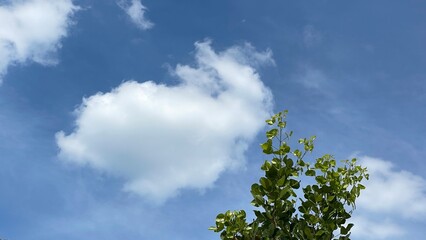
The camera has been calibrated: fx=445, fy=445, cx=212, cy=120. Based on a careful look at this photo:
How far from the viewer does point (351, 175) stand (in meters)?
7.73

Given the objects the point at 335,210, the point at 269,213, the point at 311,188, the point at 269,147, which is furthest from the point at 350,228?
the point at 269,147

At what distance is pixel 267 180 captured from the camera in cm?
716

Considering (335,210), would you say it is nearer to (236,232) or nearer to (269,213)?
(269,213)

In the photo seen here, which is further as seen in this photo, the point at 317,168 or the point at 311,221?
the point at 317,168

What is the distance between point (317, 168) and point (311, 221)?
99 cm

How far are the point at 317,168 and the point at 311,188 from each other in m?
0.38

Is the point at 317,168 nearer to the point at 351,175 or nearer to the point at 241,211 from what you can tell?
the point at 351,175

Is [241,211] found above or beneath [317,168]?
beneath

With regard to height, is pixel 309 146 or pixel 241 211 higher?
pixel 309 146

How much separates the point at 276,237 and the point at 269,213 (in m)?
0.40

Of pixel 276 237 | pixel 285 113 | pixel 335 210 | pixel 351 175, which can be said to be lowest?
pixel 276 237

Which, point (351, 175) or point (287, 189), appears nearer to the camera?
point (287, 189)

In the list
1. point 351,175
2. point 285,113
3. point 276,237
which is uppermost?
point 285,113

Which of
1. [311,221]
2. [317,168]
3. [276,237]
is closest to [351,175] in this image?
[317,168]
